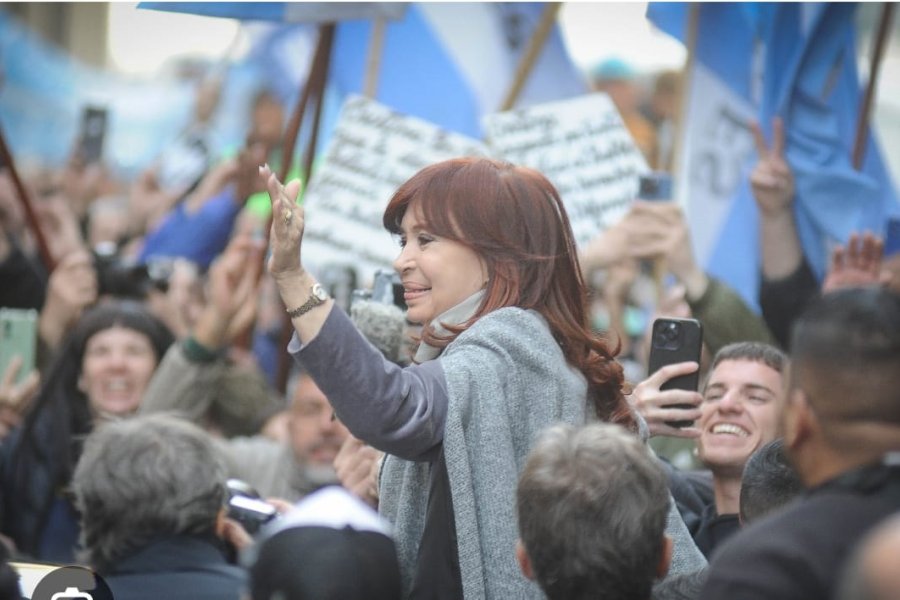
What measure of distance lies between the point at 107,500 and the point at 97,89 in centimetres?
877

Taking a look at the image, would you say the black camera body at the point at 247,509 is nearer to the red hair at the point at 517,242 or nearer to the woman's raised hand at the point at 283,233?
the red hair at the point at 517,242

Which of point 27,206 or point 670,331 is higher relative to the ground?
point 670,331

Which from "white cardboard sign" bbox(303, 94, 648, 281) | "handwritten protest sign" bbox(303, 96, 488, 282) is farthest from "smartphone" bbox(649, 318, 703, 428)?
"handwritten protest sign" bbox(303, 96, 488, 282)

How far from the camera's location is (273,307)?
7914 millimetres

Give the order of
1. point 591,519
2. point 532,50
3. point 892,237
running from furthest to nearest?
point 532,50 < point 892,237 < point 591,519

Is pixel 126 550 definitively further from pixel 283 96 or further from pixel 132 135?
pixel 132 135

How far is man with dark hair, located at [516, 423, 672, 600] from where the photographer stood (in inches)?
89.3

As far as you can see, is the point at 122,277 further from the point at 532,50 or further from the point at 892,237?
the point at 892,237

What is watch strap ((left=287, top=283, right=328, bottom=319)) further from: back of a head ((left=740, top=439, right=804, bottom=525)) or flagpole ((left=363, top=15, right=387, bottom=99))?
flagpole ((left=363, top=15, right=387, bottom=99))

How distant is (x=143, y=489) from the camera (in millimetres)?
3275

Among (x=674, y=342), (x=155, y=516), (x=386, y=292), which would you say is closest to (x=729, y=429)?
(x=674, y=342)

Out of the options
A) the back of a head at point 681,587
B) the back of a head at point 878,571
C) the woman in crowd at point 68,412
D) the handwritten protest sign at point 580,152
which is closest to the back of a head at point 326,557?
the back of a head at point 681,587

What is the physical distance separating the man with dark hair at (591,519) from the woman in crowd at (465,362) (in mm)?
311

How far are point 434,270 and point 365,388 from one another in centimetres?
38
